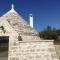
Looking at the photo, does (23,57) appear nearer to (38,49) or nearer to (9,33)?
(38,49)

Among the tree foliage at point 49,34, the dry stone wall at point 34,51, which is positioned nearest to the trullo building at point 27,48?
the dry stone wall at point 34,51

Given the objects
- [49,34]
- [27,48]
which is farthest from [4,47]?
[49,34]

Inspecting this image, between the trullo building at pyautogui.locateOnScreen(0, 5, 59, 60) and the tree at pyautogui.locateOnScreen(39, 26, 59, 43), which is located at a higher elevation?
the tree at pyautogui.locateOnScreen(39, 26, 59, 43)

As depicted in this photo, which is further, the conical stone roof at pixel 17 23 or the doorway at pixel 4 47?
the conical stone roof at pixel 17 23

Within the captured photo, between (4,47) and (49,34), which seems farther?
(49,34)

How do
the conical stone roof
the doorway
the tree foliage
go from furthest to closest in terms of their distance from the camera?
1. the tree foliage
2. the conical stone roof
3. the doorway

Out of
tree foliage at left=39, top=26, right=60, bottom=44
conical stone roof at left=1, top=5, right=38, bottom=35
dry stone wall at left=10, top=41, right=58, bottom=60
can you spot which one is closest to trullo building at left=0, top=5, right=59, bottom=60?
dry stone wall at left=10, top=41, right=58, bottom=60

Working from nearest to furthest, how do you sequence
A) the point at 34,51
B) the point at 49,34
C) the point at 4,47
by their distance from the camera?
the point at 34,51 → the point at 4,47 → the point at 49,34

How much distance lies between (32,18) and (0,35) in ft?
→ 18.7

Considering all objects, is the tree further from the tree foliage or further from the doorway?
the doorway

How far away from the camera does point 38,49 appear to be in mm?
13086

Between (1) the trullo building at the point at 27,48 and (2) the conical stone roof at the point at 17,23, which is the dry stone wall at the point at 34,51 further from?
(2) the conical stone roof at the point at 17,23

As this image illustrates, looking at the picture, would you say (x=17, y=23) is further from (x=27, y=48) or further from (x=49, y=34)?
(x=27, y=48)

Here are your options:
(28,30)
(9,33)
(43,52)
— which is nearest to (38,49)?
(43,52)
